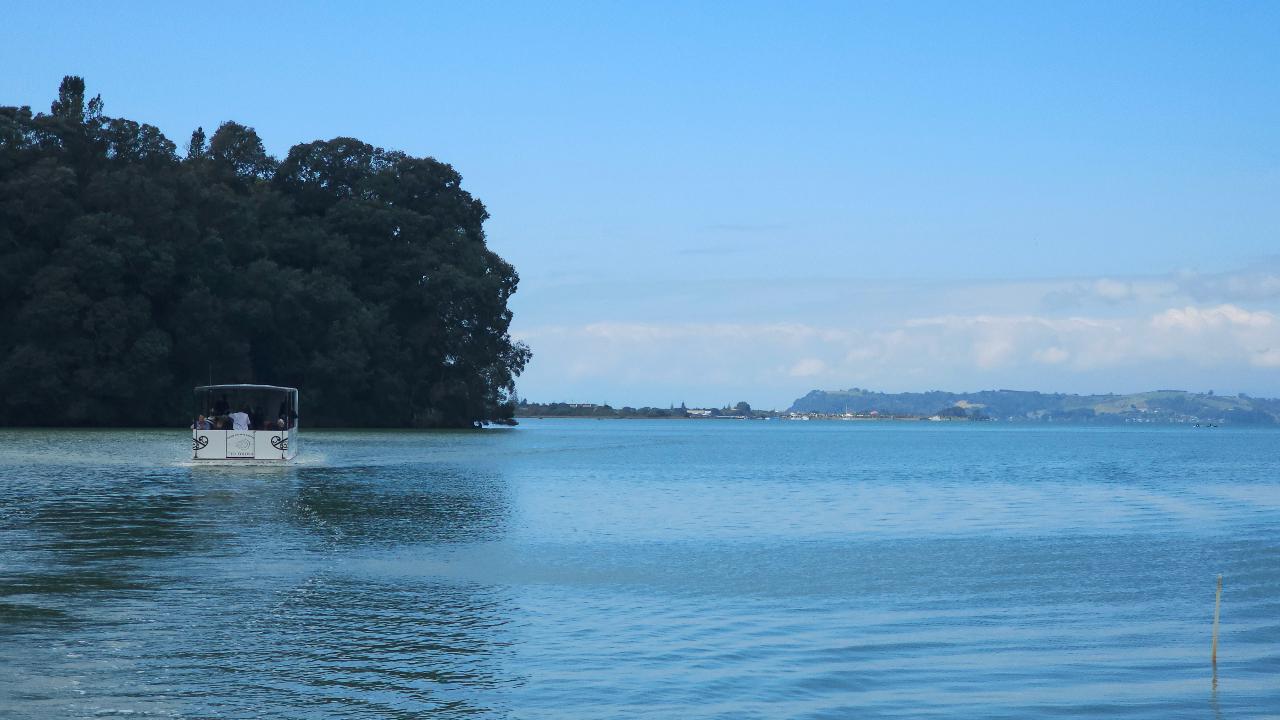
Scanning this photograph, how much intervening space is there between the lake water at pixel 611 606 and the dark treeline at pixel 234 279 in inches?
1734

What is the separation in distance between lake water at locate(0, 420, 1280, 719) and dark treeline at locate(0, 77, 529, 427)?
145 feet

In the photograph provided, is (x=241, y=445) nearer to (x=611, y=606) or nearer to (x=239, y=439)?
(x=239, y=439)

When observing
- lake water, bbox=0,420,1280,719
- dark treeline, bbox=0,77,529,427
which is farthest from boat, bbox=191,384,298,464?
dark treeline, bbox=0,77,529,427

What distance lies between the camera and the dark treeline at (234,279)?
80.1m

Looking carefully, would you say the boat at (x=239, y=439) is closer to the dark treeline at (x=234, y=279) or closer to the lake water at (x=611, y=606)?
the lake water at (x=611, y=606)

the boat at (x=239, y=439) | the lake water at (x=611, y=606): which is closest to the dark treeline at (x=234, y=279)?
the boat at (x=239, y=439)

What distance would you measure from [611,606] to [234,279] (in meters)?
78.0

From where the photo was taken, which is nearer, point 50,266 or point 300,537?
point 300,537

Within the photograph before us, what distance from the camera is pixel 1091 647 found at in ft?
50.7

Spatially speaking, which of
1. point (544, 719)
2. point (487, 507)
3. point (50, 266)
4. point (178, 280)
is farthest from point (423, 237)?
point (544, 719)

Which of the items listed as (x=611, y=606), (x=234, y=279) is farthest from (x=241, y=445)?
(x=234, y=279)

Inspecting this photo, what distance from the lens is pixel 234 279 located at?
9044cm

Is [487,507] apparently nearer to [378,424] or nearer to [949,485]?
[949,485]

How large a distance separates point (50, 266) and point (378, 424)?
101 feet
